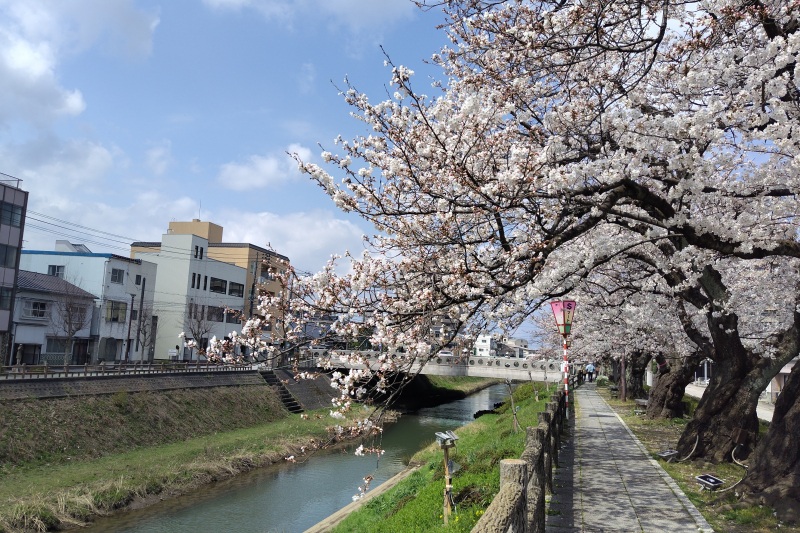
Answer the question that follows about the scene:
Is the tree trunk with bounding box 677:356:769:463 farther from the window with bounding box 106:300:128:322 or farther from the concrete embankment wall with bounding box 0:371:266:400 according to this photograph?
the window with bounding box 106:300:128:322

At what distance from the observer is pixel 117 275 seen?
47219mm

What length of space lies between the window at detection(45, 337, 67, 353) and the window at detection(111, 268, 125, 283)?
6359 mm

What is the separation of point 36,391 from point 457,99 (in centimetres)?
2226

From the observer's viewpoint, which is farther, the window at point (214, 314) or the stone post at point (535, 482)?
the window at point (214, 314)

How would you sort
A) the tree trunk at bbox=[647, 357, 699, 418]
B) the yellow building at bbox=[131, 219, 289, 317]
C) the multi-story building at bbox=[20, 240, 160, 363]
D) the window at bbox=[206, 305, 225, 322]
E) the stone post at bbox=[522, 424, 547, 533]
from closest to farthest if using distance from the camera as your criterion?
the stone post at bbox=[522, 424, 547, 533] < the tree trunk at bbox=[647, 357, 699, 418] < the multi-story building at bbox=[20, 240, 160, 363] < the window at bbox=[206, 305, 225, 322] < the yellow building at bbox=[131, 219, 289, 317]

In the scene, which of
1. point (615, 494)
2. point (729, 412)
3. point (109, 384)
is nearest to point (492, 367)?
point (109, 384)

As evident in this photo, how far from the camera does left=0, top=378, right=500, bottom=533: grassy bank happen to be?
17312 mm

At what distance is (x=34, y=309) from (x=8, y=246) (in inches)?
215

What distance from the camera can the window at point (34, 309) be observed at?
39562mm

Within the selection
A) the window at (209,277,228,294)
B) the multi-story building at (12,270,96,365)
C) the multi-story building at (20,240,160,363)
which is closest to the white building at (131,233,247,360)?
the window at (209,277,228,294)

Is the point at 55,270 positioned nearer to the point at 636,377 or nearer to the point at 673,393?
the point at 636,377

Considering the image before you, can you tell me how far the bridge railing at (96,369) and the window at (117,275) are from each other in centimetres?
1454

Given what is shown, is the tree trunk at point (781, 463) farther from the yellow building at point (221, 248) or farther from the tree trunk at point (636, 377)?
the yellow building at point (221, 248)

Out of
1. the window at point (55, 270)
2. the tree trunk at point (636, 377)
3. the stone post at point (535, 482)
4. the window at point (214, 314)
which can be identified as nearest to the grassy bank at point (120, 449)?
the stone post at point (535, 482)
